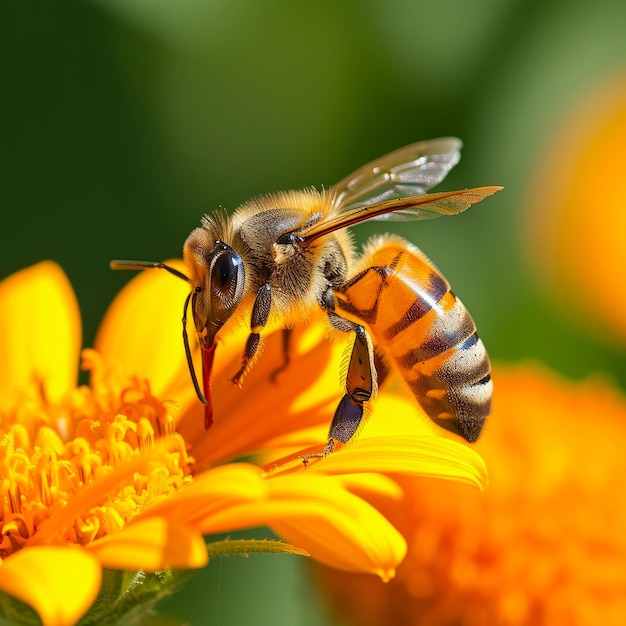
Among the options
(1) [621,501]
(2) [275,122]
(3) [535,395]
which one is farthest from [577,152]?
(1) [621,501]

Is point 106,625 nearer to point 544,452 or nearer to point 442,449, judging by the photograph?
point 442,449

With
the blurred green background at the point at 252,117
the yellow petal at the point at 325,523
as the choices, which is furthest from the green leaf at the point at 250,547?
the blurred green background at the point at 252,117

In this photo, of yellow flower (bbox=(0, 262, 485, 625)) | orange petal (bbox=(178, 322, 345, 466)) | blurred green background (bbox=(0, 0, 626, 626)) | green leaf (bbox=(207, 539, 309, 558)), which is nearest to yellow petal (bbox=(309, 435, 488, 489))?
yellow flower (bbox=(0, 262, 485, 625))

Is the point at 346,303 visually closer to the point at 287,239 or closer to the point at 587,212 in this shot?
the point at 287,239

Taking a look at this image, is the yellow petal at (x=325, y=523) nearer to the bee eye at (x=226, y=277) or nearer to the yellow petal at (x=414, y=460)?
the yellow petal at (x=414, y=460)

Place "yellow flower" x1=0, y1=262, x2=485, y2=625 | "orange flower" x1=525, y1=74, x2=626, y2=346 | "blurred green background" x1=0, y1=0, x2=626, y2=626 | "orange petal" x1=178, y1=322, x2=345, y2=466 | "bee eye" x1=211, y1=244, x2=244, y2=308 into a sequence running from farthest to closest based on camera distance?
1. "orange flower" x1=525, y1=74, x2=626, y2=346
2. "blurred green background" x1=0, y1=0, x2=626, y2=626
3. "orange petal" x1=178, y1=322, x2=345, y2=466
4. "bee eye" x1=211, y1=244, x2=244, y2=308
5. "yellow flower" x1=0, y1=262, x2=485, y2=625

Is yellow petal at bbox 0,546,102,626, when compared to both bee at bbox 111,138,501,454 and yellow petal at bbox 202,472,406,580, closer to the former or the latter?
yellow petal at bbox 202,472,406,580
